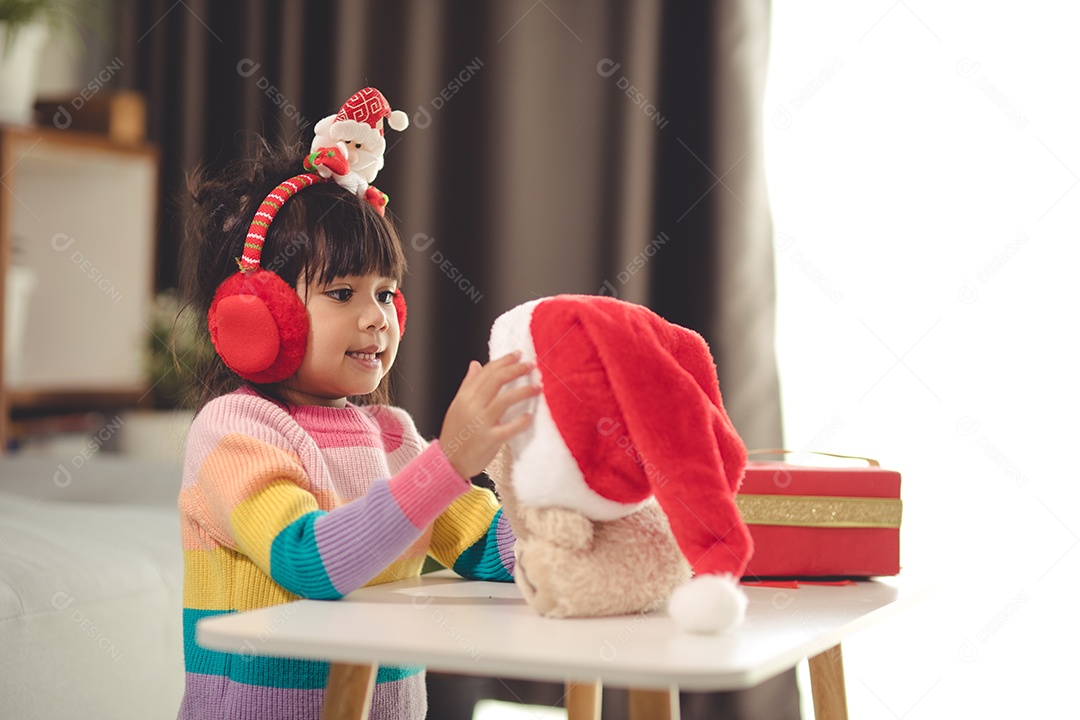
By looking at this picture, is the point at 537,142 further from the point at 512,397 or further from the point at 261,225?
the point at 512,397

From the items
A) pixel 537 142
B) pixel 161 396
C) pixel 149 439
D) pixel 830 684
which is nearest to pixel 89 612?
pixel 830 684

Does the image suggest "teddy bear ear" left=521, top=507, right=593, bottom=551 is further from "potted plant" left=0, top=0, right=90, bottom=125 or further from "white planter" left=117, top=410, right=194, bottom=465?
"potted plant" left=0, top=0, right=90, bottom=125

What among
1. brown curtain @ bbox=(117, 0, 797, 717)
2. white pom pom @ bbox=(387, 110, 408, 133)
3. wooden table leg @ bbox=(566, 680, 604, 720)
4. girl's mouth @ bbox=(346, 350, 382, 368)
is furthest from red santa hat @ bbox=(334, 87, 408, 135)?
brown curtain @ bbox=(117, 0, 797, 717)

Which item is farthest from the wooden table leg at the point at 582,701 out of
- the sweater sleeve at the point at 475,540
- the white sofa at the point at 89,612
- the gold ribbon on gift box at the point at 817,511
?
the white sofa at the point at 89,612

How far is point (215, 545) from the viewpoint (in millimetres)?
960

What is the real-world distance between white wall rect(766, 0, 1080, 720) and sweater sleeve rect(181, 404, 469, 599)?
1.14 meters

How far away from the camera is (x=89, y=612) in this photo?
1.29 m

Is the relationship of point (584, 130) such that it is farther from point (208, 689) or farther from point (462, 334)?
point (208, 689)

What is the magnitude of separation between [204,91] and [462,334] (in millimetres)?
938

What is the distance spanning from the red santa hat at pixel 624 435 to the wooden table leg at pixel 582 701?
0.24m

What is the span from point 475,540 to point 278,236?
1.11 feet

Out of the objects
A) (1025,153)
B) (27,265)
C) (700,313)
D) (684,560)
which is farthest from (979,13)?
(27,265)

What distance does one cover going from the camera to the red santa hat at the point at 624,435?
75 cm

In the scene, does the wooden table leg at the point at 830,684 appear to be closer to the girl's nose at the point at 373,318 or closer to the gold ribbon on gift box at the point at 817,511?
the gold ribbon on gift box at the point at 817,511
